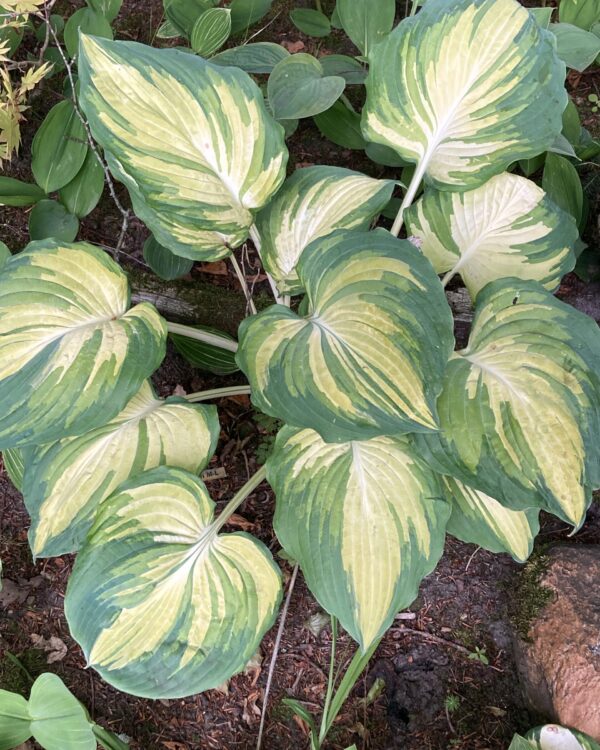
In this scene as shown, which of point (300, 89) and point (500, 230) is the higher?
point (300, 89)

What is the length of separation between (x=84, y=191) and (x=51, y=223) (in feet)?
0.40

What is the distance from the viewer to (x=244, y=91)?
113cm

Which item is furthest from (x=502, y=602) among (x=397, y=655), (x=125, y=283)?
(x=125, y=283)

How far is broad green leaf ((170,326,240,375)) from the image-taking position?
1534 millimetres

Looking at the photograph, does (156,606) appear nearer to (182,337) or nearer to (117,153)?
(182,337)

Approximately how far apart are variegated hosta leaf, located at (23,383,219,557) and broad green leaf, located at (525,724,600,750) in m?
0.91

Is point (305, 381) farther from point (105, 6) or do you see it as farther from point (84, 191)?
point (105, 6)

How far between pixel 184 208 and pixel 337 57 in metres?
0.83

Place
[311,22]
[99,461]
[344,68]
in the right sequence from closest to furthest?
[99,461] < [344,68] < [311,22]

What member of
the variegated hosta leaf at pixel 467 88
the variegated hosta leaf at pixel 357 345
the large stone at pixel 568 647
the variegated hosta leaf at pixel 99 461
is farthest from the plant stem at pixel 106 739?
the variegated hosta leaf at pixel 467 88

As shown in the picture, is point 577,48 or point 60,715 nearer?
point 60,715

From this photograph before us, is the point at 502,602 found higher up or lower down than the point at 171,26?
lower down

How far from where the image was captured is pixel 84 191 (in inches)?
62.7

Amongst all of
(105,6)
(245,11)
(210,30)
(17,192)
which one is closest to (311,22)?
(245,11)
